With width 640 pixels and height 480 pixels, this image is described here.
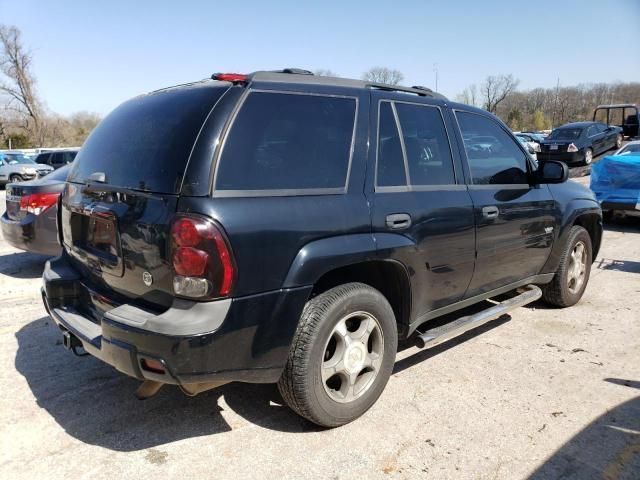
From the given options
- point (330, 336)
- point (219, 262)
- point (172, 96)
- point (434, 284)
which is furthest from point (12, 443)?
point (434, 284)

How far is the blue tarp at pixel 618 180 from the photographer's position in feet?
29.7

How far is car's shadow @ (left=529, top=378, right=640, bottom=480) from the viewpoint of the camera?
8.59 feet

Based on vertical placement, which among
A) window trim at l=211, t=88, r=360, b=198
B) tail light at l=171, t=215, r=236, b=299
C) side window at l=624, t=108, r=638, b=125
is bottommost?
tail light at l=171, t=215, r=236, b=299

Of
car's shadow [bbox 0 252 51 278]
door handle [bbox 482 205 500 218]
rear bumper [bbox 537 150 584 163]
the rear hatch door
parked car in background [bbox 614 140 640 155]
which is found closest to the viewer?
the rear hatch door

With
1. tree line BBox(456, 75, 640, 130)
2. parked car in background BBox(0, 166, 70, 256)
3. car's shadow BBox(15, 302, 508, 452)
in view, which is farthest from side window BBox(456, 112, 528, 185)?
tree line BBox(456, 75, 640, 130)

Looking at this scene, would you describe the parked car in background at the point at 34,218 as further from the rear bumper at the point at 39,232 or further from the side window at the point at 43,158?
the side window at the point at 43,158

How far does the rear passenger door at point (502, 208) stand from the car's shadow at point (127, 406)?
1.76 m

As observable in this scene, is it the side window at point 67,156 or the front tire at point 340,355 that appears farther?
the side window at point 67,156

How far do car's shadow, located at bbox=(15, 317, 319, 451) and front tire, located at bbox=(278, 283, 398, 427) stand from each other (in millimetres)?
261

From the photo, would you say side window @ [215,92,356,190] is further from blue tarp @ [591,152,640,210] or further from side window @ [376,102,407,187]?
blue tarp @ [591,152,640,210]

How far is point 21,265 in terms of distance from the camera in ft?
22.8

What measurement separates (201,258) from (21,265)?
18.9 ft

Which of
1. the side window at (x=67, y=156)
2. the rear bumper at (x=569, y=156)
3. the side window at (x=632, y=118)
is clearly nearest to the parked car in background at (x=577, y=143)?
the rear bumper at (x=569, y=156)

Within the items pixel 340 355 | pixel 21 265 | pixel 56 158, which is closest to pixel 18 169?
pixel 56 158
